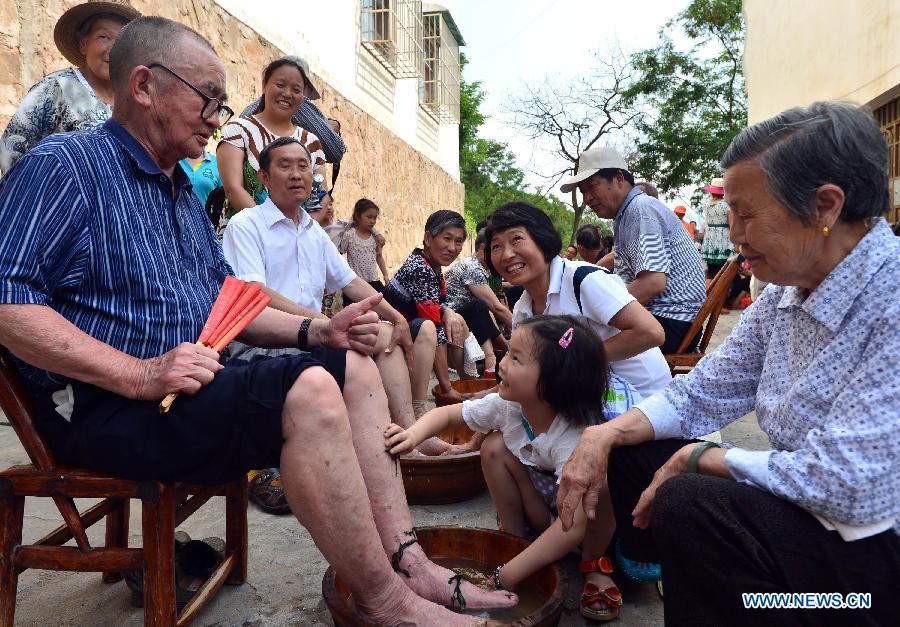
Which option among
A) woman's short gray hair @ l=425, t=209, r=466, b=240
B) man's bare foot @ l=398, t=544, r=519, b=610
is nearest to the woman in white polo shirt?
man's bare foot @ l=398, t=544, r=519, b=610

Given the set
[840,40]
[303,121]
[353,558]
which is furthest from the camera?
[840,40]

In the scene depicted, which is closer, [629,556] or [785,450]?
[785,450]

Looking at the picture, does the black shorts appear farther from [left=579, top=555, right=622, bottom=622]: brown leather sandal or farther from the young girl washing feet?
[left=579, top=555, right=622, bottom=622]: brown leather sandal

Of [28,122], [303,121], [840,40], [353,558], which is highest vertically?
[840,40]

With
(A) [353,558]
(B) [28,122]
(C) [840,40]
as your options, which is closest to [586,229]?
(C) [840,40]

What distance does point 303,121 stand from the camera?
4117 millimetres

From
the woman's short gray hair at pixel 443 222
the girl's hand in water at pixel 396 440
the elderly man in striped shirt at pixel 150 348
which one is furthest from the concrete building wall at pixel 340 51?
the girl's hand in water at pixel 396 440

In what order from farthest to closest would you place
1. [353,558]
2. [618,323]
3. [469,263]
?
[469,263] → [618,323] → [353,558]

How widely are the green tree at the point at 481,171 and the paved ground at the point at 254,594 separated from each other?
23.5 metres

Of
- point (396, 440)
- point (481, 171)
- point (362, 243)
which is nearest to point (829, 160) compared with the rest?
point (396, 440)

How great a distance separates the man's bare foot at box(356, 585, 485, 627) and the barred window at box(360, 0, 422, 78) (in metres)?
10.4

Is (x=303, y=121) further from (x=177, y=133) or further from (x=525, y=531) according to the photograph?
(x=525, y=531)

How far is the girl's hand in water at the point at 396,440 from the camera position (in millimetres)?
1989

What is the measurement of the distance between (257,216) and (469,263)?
10.3 ft
